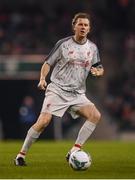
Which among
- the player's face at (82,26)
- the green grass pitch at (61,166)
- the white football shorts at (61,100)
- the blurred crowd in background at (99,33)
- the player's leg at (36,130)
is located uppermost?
the player's face at (82,26)

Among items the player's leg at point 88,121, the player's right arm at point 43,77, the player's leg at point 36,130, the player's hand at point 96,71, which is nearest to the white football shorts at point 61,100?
the player's leg at point 88,121

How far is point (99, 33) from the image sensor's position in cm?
3047

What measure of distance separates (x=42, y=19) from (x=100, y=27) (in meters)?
2.31

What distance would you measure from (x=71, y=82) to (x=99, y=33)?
1790 cm

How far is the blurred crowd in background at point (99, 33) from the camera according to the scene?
29.0 metres

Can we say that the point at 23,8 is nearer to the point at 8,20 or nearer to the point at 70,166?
the point at 8,20

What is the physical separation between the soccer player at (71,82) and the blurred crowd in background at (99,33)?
15.2m

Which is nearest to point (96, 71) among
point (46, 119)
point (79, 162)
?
point (46, 119)

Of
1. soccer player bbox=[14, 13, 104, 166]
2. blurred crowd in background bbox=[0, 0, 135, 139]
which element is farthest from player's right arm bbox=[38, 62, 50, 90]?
blurred crowd in background bbox=[0, 0, 135, 139]

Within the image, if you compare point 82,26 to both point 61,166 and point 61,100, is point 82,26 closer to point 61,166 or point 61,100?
point 61,100

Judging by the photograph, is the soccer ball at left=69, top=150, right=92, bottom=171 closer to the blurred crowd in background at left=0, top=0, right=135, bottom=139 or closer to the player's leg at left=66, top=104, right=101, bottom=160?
the player's leg at left=66, top=104, right=101, bottom=160

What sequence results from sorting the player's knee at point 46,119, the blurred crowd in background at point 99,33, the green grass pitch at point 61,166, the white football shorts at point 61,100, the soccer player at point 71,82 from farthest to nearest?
the blurred crowd in background at point 99,33 < the white football shorts at point 61,100 < the soccer player at point 71,82 < the player's knee at point 46,119 < the green grass pitch at point 61,166

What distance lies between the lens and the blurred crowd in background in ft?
95.1

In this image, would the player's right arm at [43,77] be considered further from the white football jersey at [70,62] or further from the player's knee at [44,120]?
the player's knee at [44,120]
